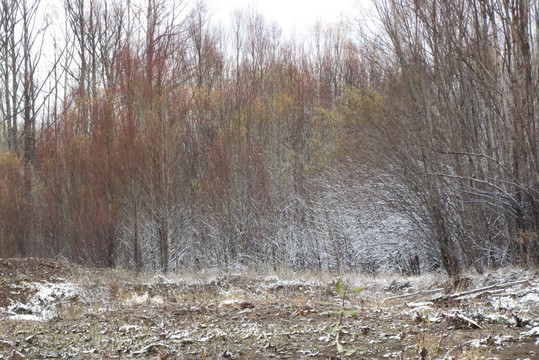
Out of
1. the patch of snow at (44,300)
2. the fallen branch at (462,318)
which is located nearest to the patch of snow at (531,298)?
the fallen branch at (462,318)

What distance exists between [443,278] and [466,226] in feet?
3.79

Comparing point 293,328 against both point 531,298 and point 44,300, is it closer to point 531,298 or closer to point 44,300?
point 531,298

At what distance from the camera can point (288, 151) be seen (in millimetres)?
18312

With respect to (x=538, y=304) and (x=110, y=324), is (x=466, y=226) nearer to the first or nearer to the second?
(x=538, y=304)

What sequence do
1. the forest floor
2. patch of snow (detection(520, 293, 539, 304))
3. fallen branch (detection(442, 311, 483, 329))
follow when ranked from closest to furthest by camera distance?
the forest floor
fallen branch (detection(442, 311, 483, 329))
patch of snow (detection(520, 293, 539, 304))

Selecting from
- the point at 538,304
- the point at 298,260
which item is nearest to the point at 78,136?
the point at 298,260

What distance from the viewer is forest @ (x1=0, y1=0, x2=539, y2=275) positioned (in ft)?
27.7

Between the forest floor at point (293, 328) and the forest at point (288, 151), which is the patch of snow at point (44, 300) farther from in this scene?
the forest at point (288, 151)

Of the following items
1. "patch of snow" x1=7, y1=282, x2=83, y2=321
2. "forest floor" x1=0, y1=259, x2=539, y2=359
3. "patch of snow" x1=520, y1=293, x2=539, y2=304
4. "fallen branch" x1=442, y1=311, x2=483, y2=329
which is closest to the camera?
"forest floor" x1=0, y1=259, x2=539, y2=359

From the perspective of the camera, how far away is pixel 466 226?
8984mm

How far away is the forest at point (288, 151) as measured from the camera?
8.43 meters

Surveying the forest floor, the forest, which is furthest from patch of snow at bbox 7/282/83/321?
the forest

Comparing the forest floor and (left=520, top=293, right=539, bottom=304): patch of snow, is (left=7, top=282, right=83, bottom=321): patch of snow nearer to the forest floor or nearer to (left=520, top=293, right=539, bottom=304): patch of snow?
the forest floor

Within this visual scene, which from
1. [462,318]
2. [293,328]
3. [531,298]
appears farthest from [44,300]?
[531,298]
